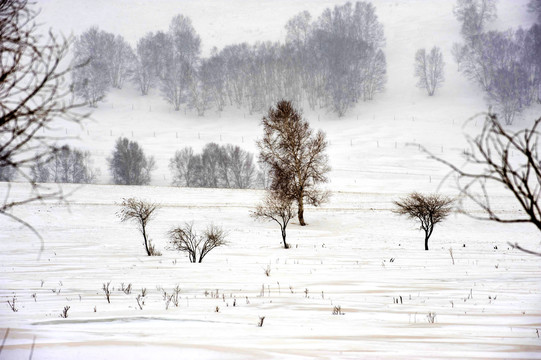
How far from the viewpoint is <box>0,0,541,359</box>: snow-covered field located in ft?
15.4

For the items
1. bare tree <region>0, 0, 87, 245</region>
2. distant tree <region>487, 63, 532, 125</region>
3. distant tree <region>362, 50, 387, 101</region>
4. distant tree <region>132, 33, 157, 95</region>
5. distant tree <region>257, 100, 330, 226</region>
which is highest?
distant tree <region>132, 33, 157, 95</region>

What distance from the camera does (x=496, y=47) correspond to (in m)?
81.1

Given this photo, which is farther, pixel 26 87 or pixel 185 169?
pixel 185 169

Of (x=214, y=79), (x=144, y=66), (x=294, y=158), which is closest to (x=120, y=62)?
(x=144, y=66)

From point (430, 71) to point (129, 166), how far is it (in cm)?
5742

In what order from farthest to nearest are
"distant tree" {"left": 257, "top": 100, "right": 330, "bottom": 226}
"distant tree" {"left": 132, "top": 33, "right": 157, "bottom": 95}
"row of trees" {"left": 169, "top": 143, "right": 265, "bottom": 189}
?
1. "distant tree" {"left": 132, "top": 33, "right": 157, "bottom": 95}
2. "row of trees" {"left": 169, "top": 143, "right": 265, "bottom": 189}
3. "distant tree" {"left": 257, "top": 100, "right": 330, "bottom": 226}

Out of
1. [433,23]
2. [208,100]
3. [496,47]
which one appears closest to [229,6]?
[433,23]

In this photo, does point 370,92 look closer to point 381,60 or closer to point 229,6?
point 381,60

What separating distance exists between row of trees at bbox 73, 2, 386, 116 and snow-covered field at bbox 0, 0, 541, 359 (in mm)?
23936

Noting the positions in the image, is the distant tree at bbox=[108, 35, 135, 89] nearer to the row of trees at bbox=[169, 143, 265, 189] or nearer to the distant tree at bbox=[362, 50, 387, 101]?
the row of trees at bbox=[169, 143, 265, 189]

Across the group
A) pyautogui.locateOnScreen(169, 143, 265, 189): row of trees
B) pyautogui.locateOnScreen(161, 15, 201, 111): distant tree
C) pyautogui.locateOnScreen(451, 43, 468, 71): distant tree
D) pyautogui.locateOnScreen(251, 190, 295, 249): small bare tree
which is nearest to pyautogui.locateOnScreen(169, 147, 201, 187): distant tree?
pyautogui.locateOnScreen(169, 143, 265, 189): row of trees

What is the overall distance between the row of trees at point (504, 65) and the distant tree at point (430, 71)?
5.10 m

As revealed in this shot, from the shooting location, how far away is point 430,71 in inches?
3305

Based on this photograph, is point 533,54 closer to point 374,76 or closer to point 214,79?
point 374,76
